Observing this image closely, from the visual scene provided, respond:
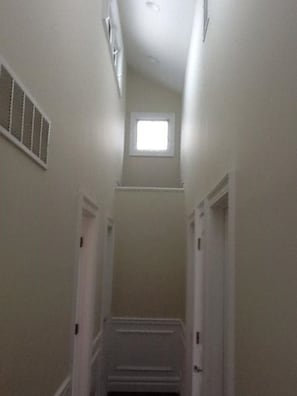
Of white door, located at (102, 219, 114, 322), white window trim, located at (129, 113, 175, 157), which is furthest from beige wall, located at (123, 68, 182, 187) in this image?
white door, located at (102, 219, 114, 322)

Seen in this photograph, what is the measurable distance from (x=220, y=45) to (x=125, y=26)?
308 centimetres

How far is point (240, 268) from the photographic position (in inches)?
70.6

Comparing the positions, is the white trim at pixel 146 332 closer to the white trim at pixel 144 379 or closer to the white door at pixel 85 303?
the white trim at pixel 144 379

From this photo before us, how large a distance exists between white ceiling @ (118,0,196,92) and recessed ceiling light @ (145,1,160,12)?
0.03 metres

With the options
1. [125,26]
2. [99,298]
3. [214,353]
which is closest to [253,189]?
[214,353]

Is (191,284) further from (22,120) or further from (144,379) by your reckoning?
(22,120)

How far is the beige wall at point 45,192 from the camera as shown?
5.07 ft

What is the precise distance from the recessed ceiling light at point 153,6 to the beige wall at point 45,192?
130 cm

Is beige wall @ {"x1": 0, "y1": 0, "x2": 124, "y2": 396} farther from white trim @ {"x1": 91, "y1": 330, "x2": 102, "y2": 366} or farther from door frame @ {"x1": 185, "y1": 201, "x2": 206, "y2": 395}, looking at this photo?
white trim @ {"x1": 91, "y1": 330, "x2": 102, "y2": 366}

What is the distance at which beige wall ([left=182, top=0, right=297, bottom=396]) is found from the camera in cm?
116

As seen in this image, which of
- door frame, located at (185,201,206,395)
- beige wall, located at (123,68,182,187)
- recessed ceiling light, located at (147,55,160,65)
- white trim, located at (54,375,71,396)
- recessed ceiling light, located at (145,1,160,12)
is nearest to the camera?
white trim, located at (54,375,71,396)

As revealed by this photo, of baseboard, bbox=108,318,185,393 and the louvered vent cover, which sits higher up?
the louvered vent cover

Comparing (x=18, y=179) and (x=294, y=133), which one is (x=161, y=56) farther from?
(x=294, y=133)

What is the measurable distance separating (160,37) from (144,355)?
3.86 meters
